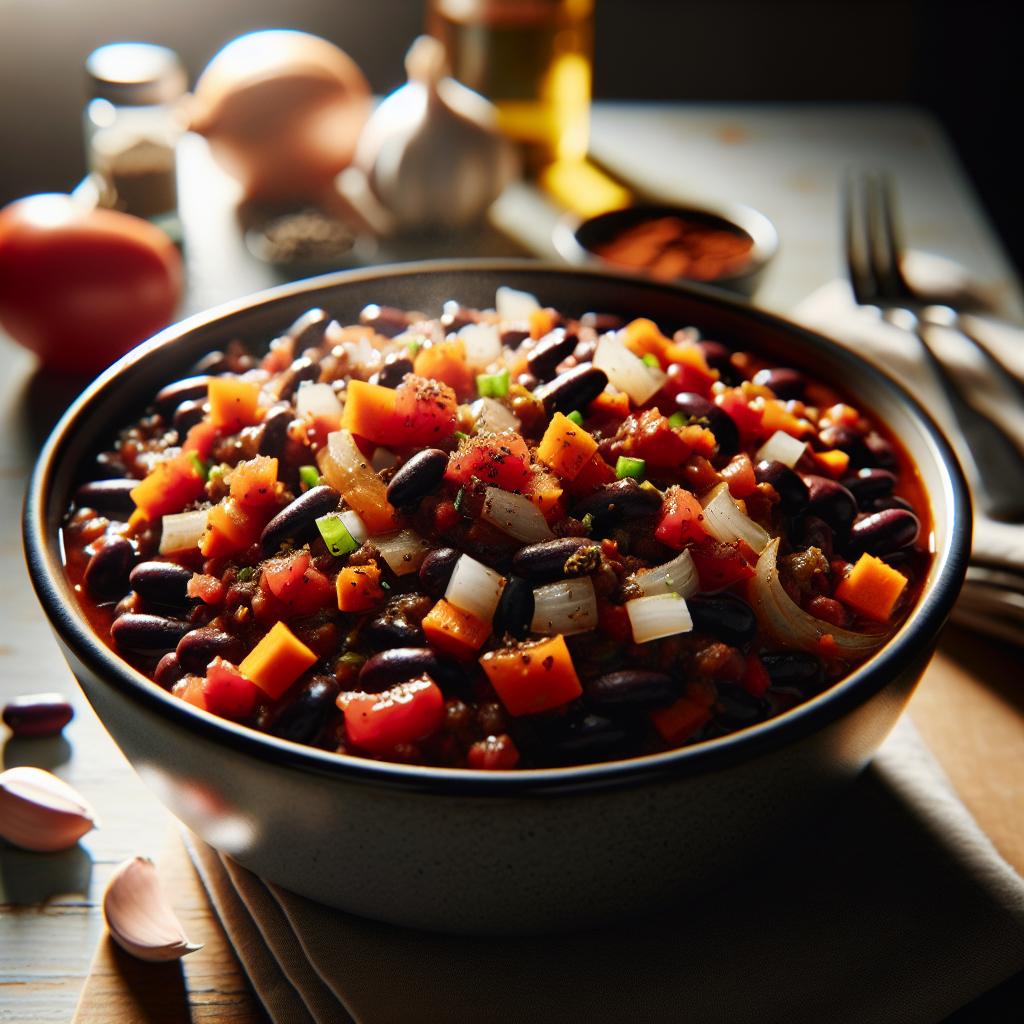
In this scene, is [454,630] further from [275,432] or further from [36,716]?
[36,716]

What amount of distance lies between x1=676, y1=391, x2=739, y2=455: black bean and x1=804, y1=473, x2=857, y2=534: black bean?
19 centimetres

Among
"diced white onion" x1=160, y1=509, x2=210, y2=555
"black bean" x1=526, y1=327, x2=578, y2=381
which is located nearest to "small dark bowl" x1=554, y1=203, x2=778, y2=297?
"black bean" x1=526, y1=327, x2=578, y2=381

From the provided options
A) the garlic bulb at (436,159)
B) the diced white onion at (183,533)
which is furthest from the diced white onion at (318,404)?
the garlic bulb at (436,159)

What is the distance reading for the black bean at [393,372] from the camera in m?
2.68

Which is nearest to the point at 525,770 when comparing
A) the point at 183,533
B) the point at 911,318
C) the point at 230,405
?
the point at 183,533

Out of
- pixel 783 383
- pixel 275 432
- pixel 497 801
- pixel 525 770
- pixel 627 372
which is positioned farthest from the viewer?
pixel 783 383

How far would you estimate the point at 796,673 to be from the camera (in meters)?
2.21

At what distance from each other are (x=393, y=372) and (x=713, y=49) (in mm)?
7146

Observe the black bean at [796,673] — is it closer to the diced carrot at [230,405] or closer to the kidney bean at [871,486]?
the kidney bean at [871,486]

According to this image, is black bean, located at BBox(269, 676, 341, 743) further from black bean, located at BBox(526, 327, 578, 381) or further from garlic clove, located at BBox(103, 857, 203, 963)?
black bean, located at BBox(526, 327, 578, 381)

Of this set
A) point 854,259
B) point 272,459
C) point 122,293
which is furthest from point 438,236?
point 272,459

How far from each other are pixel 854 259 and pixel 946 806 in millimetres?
2373

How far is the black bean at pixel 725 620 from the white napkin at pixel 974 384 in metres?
1.10

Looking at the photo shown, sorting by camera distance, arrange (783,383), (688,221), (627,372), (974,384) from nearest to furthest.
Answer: (627,372), (783,383), (974,384), (688,221)
